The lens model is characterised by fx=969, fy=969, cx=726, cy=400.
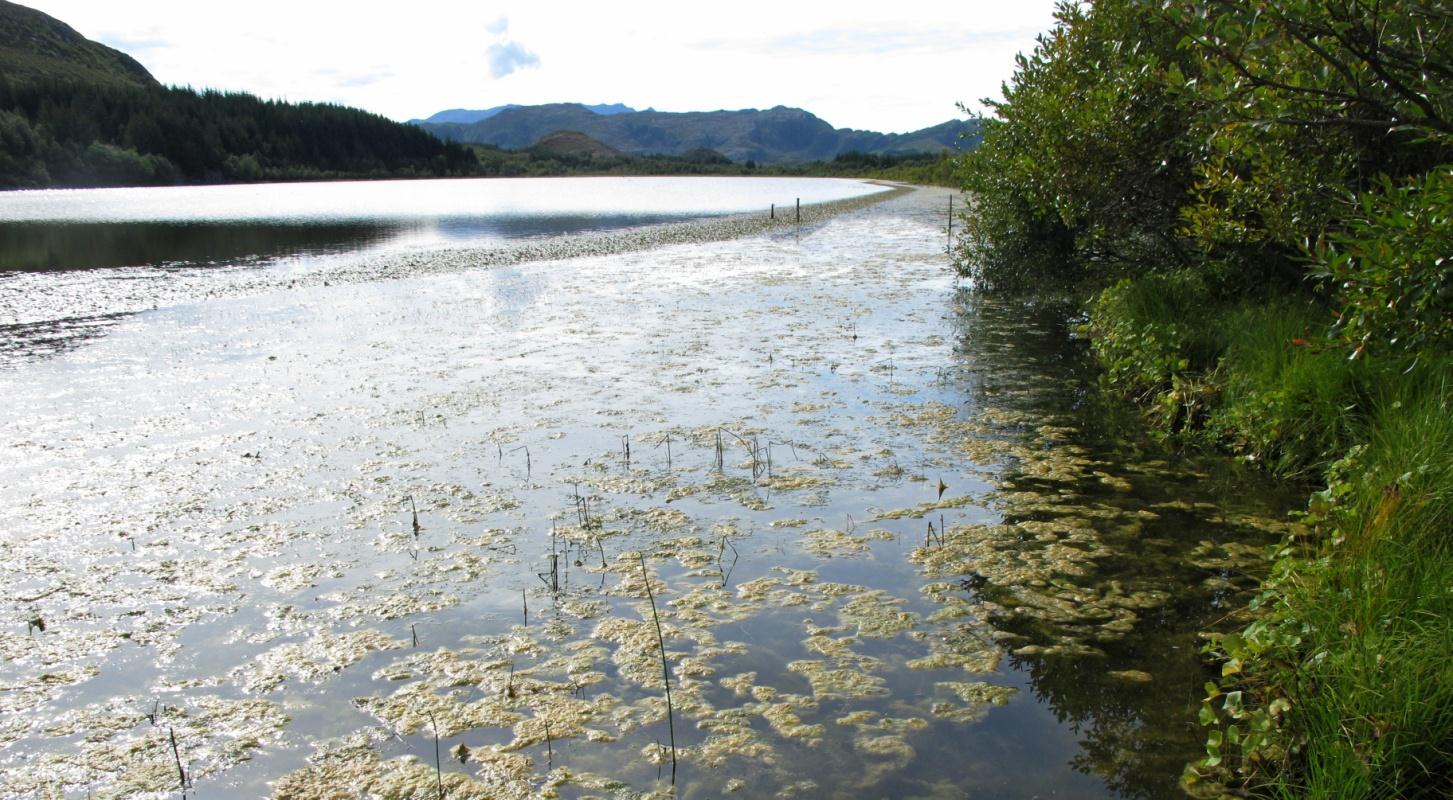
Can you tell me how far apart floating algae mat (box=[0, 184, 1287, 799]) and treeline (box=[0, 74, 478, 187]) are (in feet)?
321

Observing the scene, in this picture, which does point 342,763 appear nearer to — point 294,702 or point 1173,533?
point 294,702

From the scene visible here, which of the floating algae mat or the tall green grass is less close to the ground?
the tall green grass

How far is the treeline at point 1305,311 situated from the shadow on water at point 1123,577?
26 centimetres

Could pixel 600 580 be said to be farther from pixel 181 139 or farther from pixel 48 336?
pixel 181 139

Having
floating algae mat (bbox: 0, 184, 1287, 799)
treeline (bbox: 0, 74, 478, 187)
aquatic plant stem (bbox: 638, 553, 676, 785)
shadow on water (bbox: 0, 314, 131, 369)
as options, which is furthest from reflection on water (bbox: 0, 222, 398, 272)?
treeline (bbox: 0, 74, 478, 187)

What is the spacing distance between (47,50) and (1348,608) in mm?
228369

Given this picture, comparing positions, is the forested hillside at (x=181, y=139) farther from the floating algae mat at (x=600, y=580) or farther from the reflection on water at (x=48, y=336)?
the floating algae mat at (x=600, y=580)

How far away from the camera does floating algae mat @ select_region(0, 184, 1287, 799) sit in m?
4.82

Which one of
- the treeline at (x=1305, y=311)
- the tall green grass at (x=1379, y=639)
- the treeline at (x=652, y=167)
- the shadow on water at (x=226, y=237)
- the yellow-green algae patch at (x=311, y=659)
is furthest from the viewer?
the treeline at (x=652, y=167)

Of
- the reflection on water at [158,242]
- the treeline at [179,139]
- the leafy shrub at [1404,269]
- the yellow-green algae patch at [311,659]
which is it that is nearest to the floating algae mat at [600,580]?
the yellow-green algae patch at [311,659]

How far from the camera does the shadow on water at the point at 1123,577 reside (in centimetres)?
495

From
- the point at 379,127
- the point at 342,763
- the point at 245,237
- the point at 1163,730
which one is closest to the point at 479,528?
the point at 342,763

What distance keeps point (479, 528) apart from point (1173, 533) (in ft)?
17.8

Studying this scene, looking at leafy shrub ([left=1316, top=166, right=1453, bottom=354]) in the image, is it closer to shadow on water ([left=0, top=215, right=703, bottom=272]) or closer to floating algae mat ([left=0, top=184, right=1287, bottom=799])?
floating algae mat ([left=0, top=184, right=1287, bottom=799])
